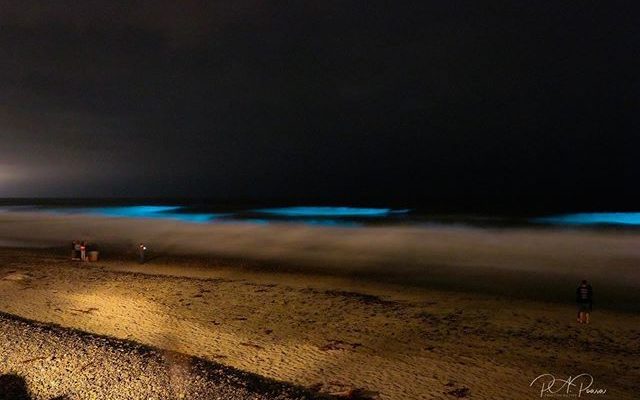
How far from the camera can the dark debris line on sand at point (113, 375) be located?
6.82 metres

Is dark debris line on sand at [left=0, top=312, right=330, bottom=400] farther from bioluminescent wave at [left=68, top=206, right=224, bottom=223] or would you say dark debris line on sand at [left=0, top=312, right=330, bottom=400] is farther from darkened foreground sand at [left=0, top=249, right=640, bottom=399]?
bioluminescent wave at [left=68, top=206, right=224, bottom=223]

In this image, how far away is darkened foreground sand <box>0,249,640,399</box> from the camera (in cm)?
843

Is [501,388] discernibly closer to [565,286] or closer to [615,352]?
[615,352]

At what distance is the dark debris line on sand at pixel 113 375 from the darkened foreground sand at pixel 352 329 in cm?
44

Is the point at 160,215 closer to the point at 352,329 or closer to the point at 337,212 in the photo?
the point at 337,212

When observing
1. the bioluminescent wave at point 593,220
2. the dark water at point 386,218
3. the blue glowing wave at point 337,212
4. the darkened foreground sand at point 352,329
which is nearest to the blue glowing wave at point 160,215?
the dark water at point 386,218

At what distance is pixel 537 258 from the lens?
24.2 m

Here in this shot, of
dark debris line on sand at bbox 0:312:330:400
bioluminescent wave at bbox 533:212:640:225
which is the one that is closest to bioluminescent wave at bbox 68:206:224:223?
bioluminescent wave at bbox 533:212:640:225

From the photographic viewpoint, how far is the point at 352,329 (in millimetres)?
11164

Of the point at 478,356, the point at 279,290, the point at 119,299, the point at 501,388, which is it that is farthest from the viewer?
the point at 279,290

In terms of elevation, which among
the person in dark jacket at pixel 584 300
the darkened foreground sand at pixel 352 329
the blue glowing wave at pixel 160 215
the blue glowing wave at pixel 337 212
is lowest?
the darkened foreground sand at pixel 352 329

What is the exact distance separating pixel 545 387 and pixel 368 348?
11.3 ft

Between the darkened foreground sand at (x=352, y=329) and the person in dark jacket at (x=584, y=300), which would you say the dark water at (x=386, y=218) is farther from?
the person in dark jacket at (x=584, y=300)

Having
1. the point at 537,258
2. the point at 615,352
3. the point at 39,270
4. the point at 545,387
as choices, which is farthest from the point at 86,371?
the point at 537,258
